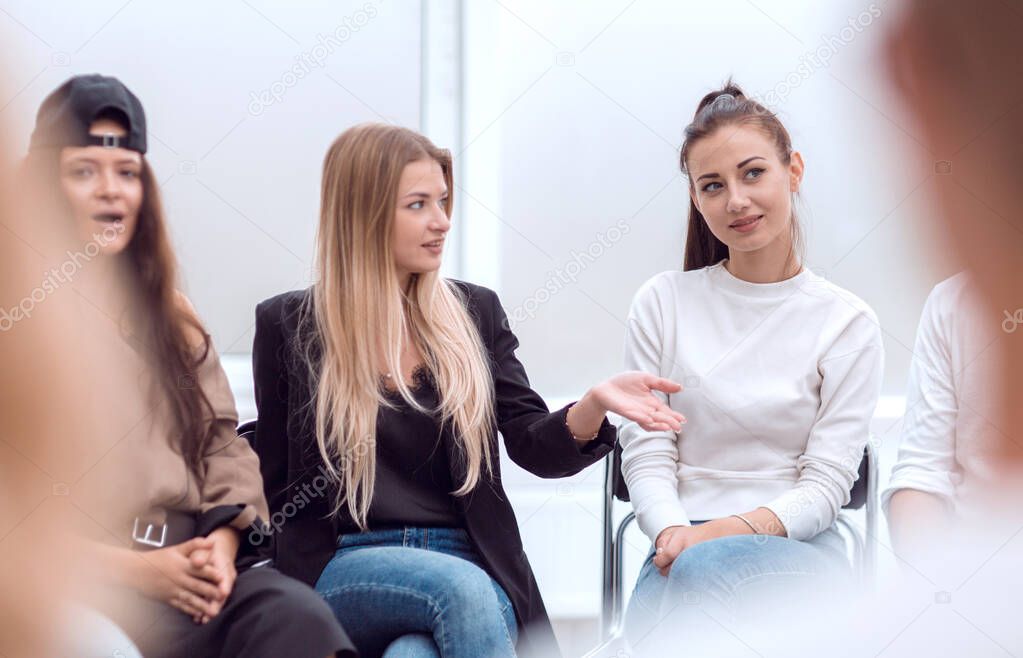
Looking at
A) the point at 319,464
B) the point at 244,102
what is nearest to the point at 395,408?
the point at 319,464

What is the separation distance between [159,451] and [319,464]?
30 cm

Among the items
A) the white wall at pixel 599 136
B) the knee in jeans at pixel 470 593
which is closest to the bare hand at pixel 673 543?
the knee in jeans at pixel 470 593

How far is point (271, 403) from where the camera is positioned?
1.58 metres

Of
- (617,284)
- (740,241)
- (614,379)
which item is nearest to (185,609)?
(614,379)

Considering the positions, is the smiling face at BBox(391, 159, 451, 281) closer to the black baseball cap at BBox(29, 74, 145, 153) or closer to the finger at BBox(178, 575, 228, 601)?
the black baseball cap at BBox(29, 74, 145, 153)

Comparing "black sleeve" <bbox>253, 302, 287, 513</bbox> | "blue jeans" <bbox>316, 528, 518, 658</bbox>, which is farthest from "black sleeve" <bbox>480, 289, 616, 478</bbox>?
"black sleeve" <bbox>253, 302, 287, 513</bbox>

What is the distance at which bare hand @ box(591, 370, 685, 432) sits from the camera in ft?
4.49

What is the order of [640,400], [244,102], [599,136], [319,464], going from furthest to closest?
[599,136]
[244,102]
[319,464]
[640,400]

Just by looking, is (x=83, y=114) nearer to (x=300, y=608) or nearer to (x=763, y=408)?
(x=300, y=608)

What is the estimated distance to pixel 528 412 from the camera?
165 centimetres

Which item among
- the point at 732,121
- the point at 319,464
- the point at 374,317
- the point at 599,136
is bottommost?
the point at 319,464

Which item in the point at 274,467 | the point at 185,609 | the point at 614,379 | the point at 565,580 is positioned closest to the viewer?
the point at 185,609

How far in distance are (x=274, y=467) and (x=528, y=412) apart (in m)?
0.42

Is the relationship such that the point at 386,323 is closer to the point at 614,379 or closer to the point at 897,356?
the point at 614,379
